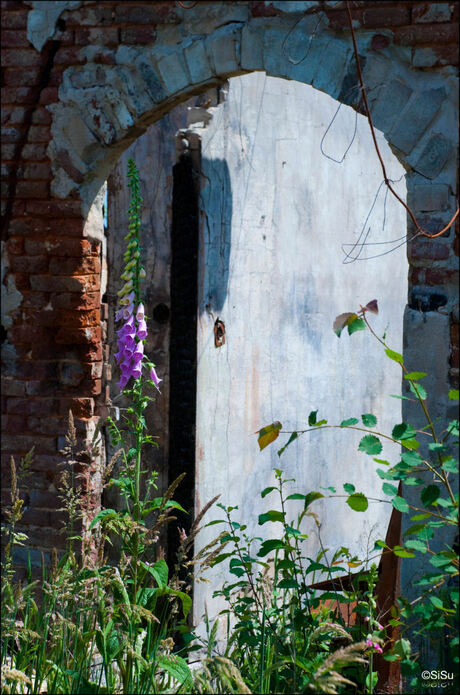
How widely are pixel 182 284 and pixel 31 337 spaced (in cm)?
77

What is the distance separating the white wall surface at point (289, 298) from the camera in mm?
4176

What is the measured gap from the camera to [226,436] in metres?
4.23

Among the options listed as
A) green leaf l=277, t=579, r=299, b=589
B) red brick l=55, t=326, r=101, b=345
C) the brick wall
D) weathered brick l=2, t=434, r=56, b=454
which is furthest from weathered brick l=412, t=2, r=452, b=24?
weathered brick l=2, t=434, r=56, b=454

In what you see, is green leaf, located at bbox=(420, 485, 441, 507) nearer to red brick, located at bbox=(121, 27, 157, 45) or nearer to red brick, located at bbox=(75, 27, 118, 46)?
red brick, located at bbox=(121, 27, 157, 45)

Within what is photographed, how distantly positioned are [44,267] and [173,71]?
39.3 inches

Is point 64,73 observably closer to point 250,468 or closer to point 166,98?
point 166,98

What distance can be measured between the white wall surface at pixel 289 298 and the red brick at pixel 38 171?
788mm

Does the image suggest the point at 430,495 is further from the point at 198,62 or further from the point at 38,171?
the point at 38,171

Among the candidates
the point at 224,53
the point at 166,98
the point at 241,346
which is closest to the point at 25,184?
the point at 166,98

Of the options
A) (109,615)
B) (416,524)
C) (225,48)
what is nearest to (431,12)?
(225,48)

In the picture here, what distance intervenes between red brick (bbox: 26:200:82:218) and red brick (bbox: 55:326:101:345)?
49 cm

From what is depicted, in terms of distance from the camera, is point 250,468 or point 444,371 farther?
point 250,468

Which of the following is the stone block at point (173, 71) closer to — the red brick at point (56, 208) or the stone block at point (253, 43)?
the stone block at point (253, 43)

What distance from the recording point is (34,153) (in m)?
3.66
